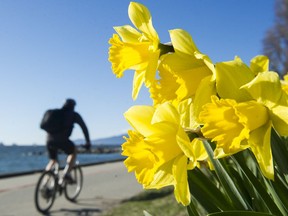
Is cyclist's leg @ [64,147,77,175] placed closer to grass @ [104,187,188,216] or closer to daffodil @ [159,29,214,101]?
grass @ [104,187,188,216]

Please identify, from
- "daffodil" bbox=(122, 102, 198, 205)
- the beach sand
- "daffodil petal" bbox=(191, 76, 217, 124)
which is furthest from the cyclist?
"daffodil petal" bbox=(191, 76, 217, 124)

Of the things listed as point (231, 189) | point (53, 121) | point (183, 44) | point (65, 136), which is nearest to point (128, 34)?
point (183, 44)

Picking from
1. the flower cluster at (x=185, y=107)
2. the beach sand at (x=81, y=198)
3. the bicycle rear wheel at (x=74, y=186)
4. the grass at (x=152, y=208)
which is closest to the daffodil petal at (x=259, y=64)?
the flower cluster at (x=185, y=107)

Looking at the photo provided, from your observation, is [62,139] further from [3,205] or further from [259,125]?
[259,125]

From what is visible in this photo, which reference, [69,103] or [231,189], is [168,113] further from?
[69,103]

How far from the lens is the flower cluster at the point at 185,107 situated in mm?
548

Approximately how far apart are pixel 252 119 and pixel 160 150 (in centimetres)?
15

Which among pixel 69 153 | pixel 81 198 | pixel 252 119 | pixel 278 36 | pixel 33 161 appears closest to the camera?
pixel 252 119

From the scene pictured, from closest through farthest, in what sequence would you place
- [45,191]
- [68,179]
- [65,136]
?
[45,191] < [65,136] < [68,179]

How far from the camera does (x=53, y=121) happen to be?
4926 mm

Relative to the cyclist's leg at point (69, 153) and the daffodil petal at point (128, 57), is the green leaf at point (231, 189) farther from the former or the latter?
the cyclist's leg at point (69, 153)

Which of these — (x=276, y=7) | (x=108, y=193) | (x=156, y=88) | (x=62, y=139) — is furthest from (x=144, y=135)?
(x=276, y=7)

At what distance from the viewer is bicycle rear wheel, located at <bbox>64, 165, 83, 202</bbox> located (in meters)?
5.49

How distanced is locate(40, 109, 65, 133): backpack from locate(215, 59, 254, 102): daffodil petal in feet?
14.7
